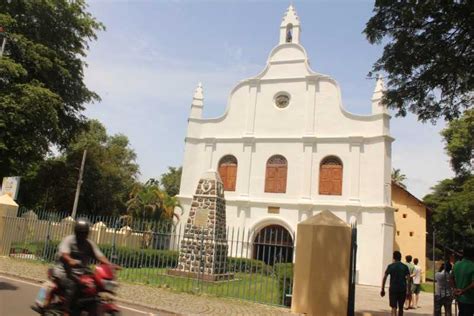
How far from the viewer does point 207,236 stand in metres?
14.8

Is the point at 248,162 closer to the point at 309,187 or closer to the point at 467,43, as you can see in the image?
the point at 309,187

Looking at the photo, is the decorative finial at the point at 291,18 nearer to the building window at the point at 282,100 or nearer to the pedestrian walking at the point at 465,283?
the building window at the point at 282,100

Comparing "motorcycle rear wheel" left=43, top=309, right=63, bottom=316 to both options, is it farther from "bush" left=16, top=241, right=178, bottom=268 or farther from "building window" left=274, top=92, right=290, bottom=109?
"building window" left=274, top=92, right=290, bottom=109

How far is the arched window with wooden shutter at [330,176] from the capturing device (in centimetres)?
2270

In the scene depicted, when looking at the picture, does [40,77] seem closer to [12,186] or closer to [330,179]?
[12,186]

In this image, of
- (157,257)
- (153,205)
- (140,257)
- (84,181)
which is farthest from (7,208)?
(84,181)

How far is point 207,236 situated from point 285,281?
4665 millimetres

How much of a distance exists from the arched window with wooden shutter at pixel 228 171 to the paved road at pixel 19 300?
14.7 m

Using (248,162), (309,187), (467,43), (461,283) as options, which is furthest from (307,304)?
(248,162)

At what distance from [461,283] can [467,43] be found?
16.7ft

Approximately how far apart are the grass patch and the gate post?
1400mm

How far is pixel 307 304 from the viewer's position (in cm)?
976

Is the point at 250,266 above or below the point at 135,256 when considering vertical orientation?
above

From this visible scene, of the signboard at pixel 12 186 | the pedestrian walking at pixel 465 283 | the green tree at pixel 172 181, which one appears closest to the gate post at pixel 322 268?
the pedestrian walking at pixel 465 283
